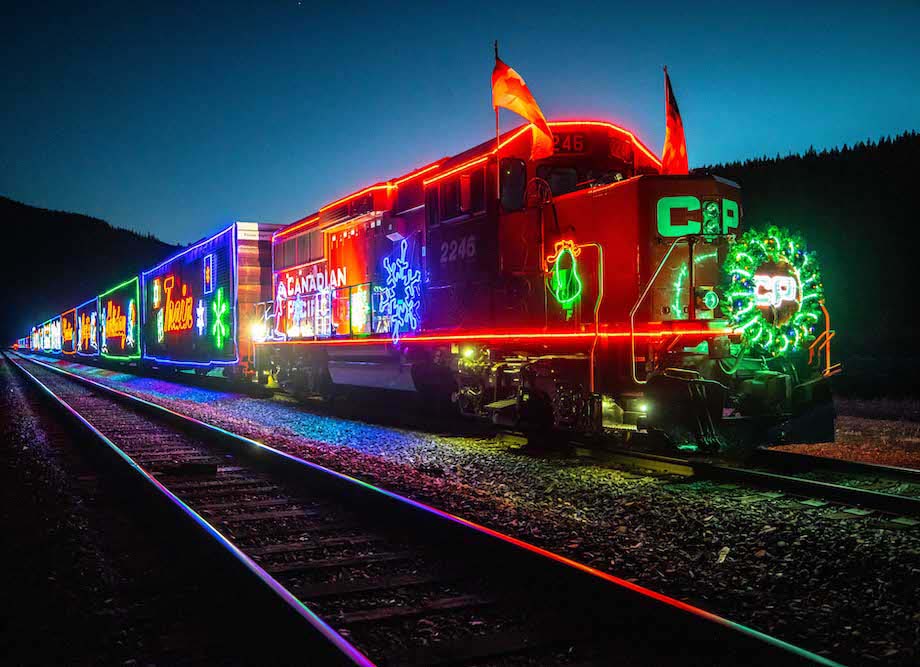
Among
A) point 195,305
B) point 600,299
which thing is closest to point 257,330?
point 195,305

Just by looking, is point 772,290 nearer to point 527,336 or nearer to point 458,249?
point 527,336

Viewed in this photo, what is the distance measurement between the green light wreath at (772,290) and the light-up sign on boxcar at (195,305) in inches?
466

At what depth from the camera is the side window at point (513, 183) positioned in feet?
25.0

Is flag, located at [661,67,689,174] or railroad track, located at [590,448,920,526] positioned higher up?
flag, located at [661,67,689,174]

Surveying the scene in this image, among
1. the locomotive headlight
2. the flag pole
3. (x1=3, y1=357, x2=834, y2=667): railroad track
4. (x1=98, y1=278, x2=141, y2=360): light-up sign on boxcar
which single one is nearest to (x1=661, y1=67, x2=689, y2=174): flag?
the locomotive headlight

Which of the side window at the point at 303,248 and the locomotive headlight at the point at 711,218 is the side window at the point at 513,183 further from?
the side window at the point at 303,248

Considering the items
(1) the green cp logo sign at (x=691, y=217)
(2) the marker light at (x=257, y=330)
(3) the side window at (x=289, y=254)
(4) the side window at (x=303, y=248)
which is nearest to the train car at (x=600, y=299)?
(1) the green cp logo sign at (x=691, y=217)

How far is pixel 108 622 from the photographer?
11.0 feet

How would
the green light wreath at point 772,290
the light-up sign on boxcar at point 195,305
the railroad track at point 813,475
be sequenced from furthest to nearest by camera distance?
the light-up sign on boxcar at point 195,305 → the green light wreath at point 772,290 → the railroad track at point 813,475

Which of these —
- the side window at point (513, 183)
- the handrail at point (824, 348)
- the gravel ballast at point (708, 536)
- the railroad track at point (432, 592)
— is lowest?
the gravel ballast at point (708, 536)

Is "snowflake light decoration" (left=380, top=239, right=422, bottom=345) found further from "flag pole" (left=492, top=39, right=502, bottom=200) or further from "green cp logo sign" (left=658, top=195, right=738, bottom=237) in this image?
"green cp logo sign" (left=658, top=195, right=738, bottom=237)

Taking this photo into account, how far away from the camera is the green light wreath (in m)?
6.85

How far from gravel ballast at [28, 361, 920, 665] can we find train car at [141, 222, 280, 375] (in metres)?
8.93

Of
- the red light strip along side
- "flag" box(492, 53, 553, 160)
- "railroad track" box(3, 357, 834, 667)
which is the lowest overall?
"railroad track" box(3, 357, 834, 667)
